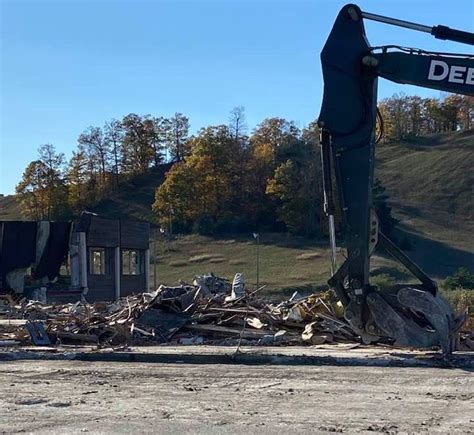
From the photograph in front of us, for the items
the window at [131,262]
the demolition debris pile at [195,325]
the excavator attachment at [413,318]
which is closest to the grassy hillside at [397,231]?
the window at [131,262]

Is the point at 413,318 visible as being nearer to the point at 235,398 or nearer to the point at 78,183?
the point at 235,398

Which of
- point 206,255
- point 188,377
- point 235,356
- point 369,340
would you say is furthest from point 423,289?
→ point 206,255

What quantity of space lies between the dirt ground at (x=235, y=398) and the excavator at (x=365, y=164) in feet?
4.55

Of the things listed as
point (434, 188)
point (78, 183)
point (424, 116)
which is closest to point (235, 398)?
point (78, 183)

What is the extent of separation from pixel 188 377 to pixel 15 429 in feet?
14.1

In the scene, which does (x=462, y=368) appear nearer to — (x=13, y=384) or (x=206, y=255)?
(x=13, y=384)

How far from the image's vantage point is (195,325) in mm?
18438

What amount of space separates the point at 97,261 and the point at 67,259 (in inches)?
65.3

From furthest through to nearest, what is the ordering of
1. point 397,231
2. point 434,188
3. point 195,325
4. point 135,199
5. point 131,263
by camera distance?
point 434,188 → point 135,199 → point 397,231 → point 131,263 → point 195,325

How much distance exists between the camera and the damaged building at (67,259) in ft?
146

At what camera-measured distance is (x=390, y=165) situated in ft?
449

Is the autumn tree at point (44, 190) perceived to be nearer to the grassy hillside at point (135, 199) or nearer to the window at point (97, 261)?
the grassy hillside at point (135, 199)

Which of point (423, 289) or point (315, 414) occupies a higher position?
point (423, 289)

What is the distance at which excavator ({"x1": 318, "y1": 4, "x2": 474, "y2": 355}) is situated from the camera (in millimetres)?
14750
